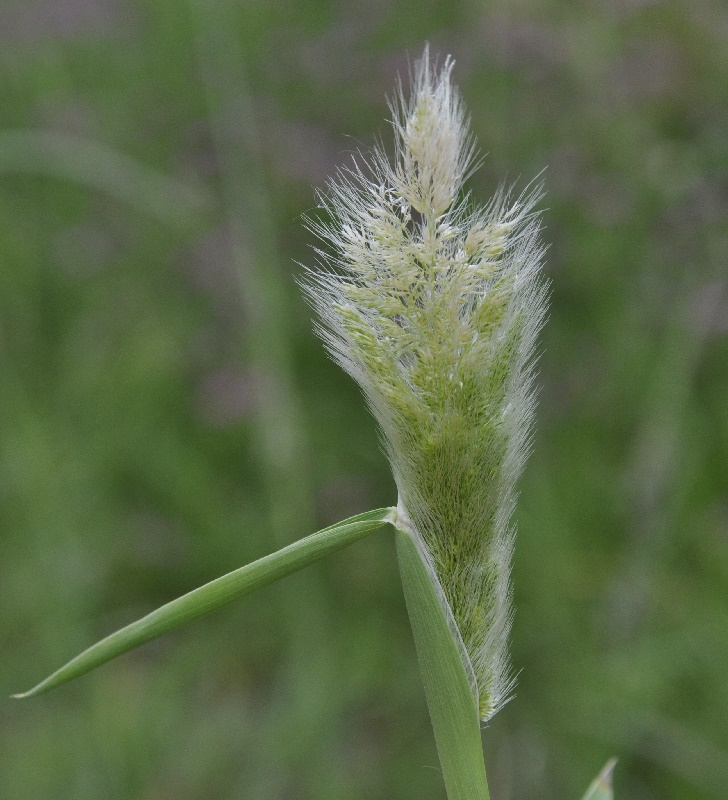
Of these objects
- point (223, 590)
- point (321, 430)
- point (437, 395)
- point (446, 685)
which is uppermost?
point (437, 395)

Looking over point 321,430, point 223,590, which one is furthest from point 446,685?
point 321,430

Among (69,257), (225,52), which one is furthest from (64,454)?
(225,52)

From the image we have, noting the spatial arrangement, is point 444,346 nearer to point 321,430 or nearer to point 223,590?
point 223,590

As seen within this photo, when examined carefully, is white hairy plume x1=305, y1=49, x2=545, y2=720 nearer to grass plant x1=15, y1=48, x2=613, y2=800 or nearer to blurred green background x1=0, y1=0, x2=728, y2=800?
grass plant x1=15, y1=48, x2=613, y2=800

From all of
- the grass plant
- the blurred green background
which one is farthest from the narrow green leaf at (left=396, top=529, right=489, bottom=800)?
the blurred green background

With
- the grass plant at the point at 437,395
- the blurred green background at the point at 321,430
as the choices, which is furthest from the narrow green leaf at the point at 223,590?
the blurred green background at the point at 321,430

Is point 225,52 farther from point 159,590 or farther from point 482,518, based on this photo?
point 482,518
